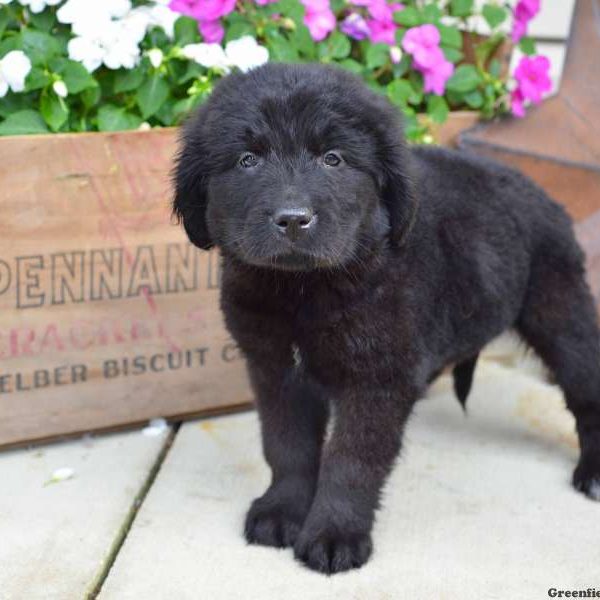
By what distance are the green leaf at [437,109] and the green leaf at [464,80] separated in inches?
4.4

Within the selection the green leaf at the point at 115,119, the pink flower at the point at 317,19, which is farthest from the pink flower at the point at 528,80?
the green leaf at the point at 115,119

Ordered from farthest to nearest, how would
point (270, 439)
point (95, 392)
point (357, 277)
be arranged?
point (95, 392)
point (270, 439)
point (357, 277)

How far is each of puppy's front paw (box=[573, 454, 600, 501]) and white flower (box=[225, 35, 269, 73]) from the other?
1.95 m

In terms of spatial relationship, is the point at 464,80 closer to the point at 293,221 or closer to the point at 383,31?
the point at 383,31

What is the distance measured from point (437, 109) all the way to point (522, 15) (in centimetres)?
73

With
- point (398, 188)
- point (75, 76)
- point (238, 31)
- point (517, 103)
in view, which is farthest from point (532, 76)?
point (75, 76)

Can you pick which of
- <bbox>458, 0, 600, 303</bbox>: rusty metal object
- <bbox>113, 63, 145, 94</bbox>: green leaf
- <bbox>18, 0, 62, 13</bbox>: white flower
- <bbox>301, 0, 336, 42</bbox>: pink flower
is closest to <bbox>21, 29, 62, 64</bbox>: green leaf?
<bbox>18, 0, 62, 13</bbox>: white flower

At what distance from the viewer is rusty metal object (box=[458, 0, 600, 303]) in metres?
4.40

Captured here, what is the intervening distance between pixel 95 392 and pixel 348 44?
1.91 m

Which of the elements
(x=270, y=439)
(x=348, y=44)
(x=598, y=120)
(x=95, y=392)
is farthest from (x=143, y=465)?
(x=598, y=120)

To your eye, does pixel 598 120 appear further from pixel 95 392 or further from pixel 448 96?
pixel 95 392

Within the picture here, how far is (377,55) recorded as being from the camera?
4.22 meters

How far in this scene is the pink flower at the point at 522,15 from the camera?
4535 millimetres

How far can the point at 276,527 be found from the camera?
2877 mm
